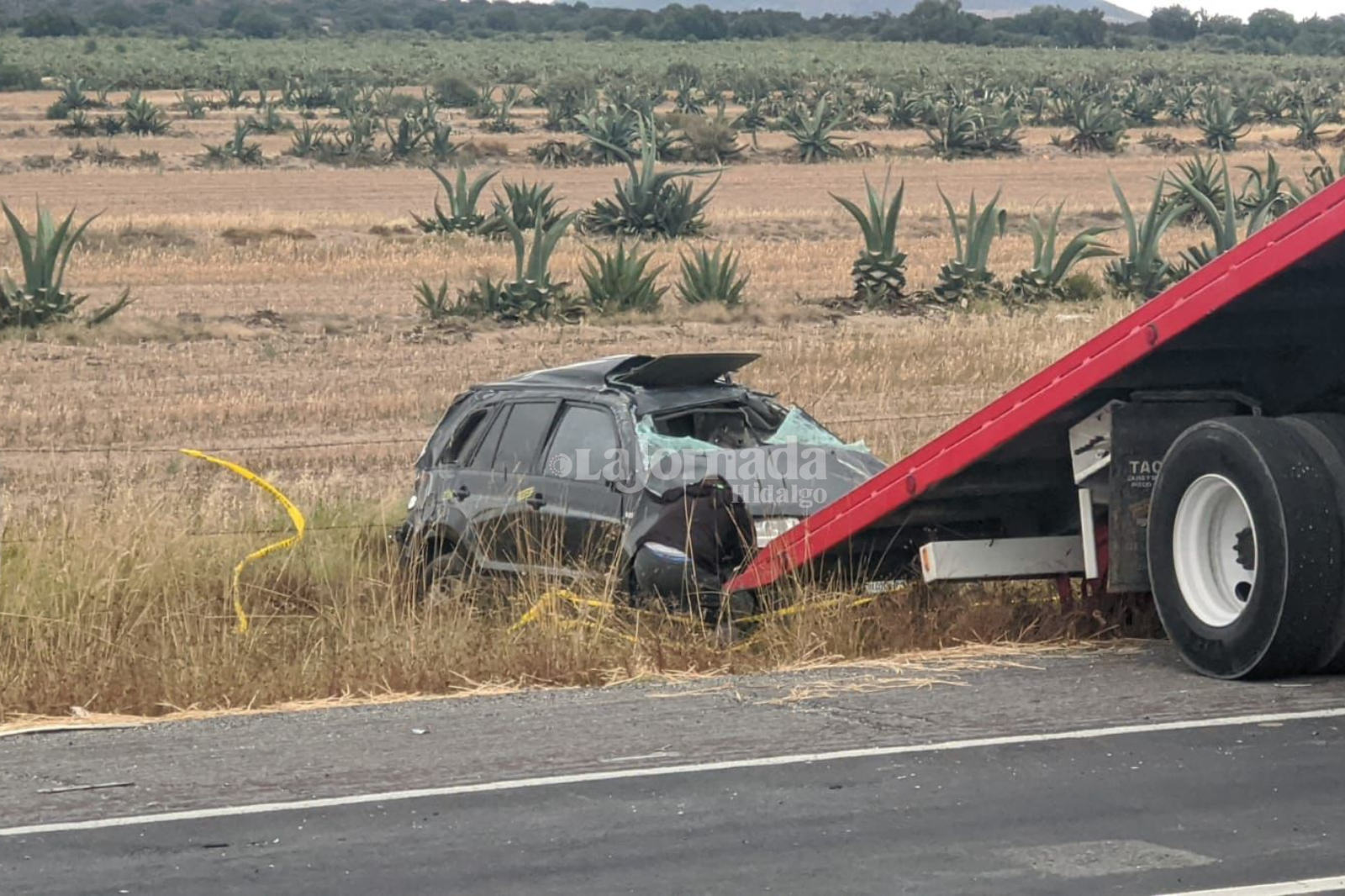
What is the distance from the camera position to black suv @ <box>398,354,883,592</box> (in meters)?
11.1

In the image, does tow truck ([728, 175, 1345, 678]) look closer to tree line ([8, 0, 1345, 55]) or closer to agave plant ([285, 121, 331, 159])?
agave plant ([285, 121, 331, 159])

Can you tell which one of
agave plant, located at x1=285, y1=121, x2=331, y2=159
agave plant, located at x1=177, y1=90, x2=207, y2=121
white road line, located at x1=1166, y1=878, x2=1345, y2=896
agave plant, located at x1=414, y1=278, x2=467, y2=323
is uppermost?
agave plant, located at x1=177, y1=90, x2=207, y2=121

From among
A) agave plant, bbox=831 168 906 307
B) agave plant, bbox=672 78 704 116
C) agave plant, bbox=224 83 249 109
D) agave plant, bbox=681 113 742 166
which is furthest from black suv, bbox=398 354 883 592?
agave plant, bbox=224 83 249 109

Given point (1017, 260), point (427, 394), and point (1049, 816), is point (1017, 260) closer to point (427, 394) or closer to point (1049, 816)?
point (427, 394)

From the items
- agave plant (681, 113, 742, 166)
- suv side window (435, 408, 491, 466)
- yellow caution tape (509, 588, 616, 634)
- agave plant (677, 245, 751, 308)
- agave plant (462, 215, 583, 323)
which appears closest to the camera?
yellow caution tape (509, 588, 616, 634)

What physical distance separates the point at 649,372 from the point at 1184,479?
11.9ft

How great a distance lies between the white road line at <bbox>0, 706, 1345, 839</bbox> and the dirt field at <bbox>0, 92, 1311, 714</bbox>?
205cm

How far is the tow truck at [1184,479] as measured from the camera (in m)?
8.55

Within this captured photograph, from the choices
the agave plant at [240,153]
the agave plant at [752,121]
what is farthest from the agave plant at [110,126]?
the agave plant at [752,121]

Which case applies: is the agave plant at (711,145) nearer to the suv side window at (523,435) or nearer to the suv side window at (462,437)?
the suv side window at (462,437)

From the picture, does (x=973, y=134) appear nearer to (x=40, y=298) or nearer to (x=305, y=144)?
(x=305, y=144)

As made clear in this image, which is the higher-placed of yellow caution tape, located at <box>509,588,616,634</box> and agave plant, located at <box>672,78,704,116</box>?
agave plant, located at <box>672,78,704,116</box>

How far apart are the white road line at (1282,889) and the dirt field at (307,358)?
423 centimetres

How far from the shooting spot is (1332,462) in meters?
8.70
